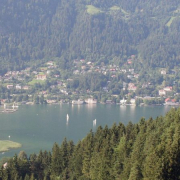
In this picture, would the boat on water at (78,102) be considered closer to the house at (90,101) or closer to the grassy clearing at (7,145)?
the house at (90,101)

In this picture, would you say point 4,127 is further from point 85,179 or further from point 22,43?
point 22,43

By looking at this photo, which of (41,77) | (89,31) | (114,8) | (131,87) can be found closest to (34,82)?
(41,77)

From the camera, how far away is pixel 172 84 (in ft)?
305

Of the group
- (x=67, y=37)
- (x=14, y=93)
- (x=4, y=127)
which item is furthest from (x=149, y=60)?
(x=4, y=127)

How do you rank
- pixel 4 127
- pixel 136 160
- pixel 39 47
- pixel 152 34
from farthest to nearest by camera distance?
1. pixel 152 34
2. pixel 39 47
3. pixel 4 127
4. pixel 136 160

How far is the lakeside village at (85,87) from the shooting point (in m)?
81.2

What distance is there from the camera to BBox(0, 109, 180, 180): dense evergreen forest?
57.6 ft

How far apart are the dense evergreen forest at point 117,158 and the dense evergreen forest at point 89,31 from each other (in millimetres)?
76759

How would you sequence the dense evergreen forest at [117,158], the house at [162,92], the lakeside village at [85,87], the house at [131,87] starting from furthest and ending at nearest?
the house at [131,87] → the house at [162,92] → the lakeside village at [85,87] → the dense evergreen forest at [117,158]

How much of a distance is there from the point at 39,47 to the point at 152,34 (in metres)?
27.0

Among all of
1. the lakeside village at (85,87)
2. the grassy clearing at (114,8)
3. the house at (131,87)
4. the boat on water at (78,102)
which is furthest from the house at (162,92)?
the grassy clearing at (114,8)

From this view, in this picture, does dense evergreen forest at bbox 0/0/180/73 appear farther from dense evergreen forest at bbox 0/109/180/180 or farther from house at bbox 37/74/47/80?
dense evergreen forest at bbox 0/109/180/180

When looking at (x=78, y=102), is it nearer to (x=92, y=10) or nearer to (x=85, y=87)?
(x=85, y=87)

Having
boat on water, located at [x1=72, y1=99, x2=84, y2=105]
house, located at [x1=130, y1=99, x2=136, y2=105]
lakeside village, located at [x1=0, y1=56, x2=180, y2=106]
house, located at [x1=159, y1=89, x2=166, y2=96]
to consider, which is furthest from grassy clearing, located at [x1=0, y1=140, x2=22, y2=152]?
house, located at [x1=159, y1=89, x2=166, y2=96]
